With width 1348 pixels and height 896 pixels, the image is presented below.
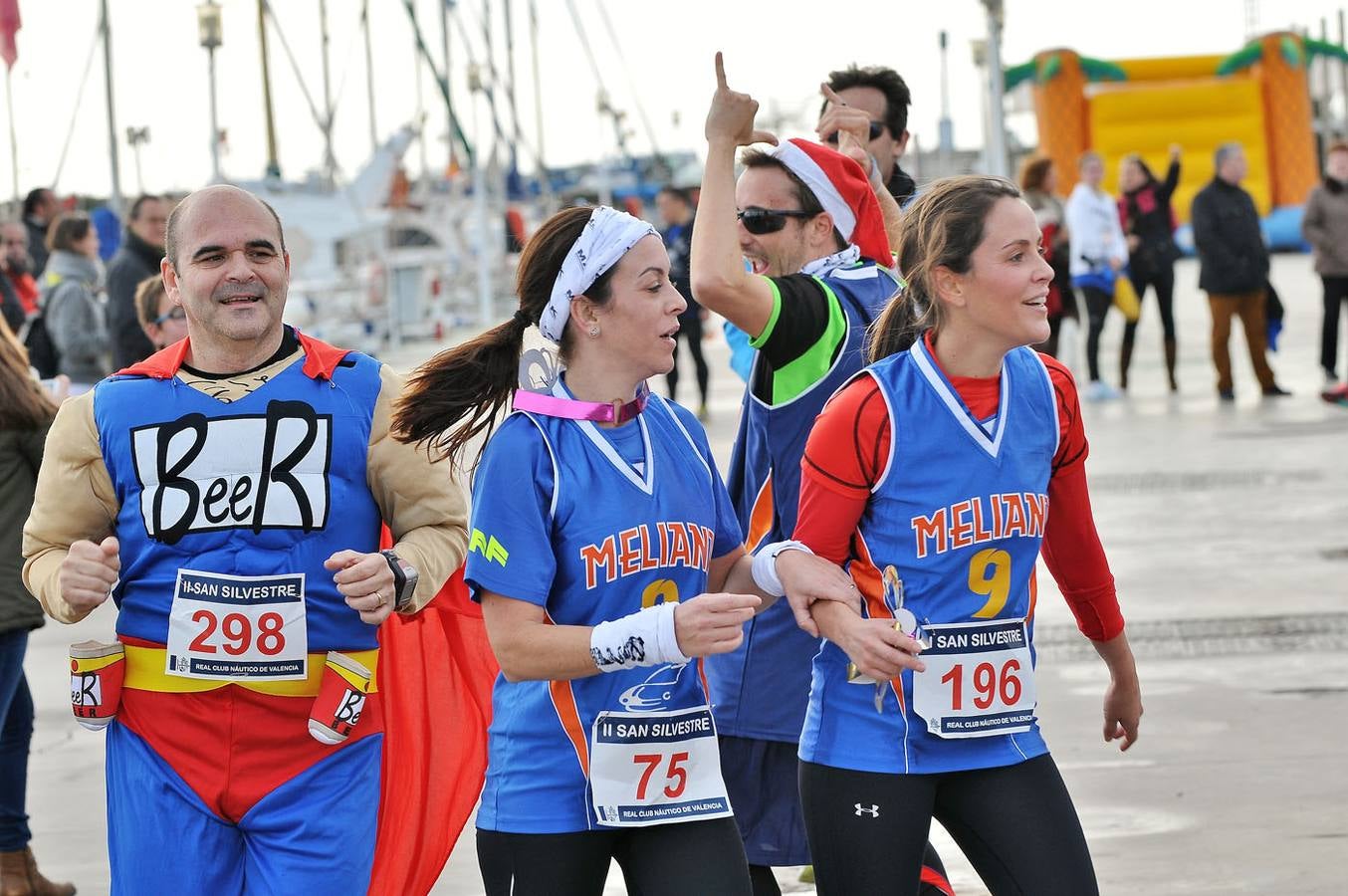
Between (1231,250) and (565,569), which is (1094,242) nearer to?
(1231,250)

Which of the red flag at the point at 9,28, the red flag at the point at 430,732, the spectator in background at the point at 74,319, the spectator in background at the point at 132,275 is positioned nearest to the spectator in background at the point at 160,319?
the spectator in background at the point at 132,275

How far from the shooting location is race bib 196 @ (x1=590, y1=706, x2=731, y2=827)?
3191mm

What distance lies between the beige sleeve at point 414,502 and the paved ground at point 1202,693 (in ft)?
6.66

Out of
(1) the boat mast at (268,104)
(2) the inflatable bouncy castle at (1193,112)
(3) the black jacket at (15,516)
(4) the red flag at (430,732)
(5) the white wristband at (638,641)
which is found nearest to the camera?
(5) the white wristband at (638,641)

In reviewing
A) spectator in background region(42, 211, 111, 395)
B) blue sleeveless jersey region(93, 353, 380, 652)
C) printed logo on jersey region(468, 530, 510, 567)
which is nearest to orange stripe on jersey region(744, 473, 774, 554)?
blue sleeveless jersey region(93, 353, 380, 652)

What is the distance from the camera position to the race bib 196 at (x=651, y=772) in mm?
3191

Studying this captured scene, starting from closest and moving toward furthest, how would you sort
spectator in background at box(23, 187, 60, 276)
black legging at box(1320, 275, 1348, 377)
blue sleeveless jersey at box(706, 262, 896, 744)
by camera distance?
blue sleeveless jersey at box(706, 262, 896, 744) → spectator in background at box(23, 187, 60, 276) → black legging at box(1320, 275, 1348, 377)

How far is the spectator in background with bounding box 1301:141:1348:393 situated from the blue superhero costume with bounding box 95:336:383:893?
12.3 m

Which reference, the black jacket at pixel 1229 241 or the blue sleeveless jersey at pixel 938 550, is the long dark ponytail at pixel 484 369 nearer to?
the blue sleeveless jersey at pixel 938 550

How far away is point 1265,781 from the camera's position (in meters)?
5.98

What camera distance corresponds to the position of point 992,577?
337cm

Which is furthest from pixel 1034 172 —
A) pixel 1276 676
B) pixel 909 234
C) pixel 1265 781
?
pixel 909 234

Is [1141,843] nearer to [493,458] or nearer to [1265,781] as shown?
[1265,781]

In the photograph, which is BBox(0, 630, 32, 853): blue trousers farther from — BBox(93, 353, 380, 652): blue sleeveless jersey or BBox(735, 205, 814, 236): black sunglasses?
BBox(735, 205, 814, 236): black sunglasses
